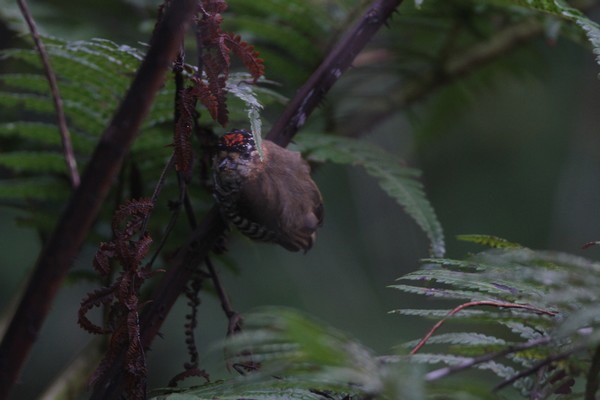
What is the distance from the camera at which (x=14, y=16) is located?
194 cm

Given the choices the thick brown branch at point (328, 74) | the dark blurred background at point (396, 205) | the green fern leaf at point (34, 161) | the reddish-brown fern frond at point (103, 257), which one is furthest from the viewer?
the dark blurred background at point (396, 205)

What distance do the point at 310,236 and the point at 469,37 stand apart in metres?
1.14

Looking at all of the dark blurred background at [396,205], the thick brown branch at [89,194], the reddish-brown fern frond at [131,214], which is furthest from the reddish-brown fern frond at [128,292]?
the dark blurred background at [396,205]

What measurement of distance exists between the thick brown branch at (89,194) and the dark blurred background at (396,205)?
1.35 m

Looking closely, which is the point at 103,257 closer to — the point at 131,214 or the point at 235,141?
the point at 131,214

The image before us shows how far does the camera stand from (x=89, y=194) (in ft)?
2.23

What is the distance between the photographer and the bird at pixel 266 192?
1.38 metres

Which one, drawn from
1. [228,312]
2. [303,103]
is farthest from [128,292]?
[303,103]

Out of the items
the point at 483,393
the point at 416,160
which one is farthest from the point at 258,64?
the point at 416,160

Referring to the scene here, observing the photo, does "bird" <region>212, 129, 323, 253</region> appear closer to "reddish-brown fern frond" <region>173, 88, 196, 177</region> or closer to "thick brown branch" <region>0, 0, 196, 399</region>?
"reddish-brown fern frond" <region>173, 88, 196, 177</region>

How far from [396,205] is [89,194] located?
92.6 inches

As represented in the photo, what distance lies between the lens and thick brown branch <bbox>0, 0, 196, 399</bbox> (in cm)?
67

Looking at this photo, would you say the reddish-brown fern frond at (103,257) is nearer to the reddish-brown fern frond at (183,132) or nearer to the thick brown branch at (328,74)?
the reddish-brown fern frond at (183,132)

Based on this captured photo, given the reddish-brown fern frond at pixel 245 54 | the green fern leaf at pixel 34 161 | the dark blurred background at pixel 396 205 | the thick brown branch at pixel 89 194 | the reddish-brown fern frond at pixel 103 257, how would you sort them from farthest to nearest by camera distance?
the dark blurred background at pixel 396 205 < the green fern leaf at pixel 34 161 < the reddish-brown fern frond at pixel 245 54 < the reddish-brown fern frond at pixel 103 257 < the thick brown branch at pixel 89 194
